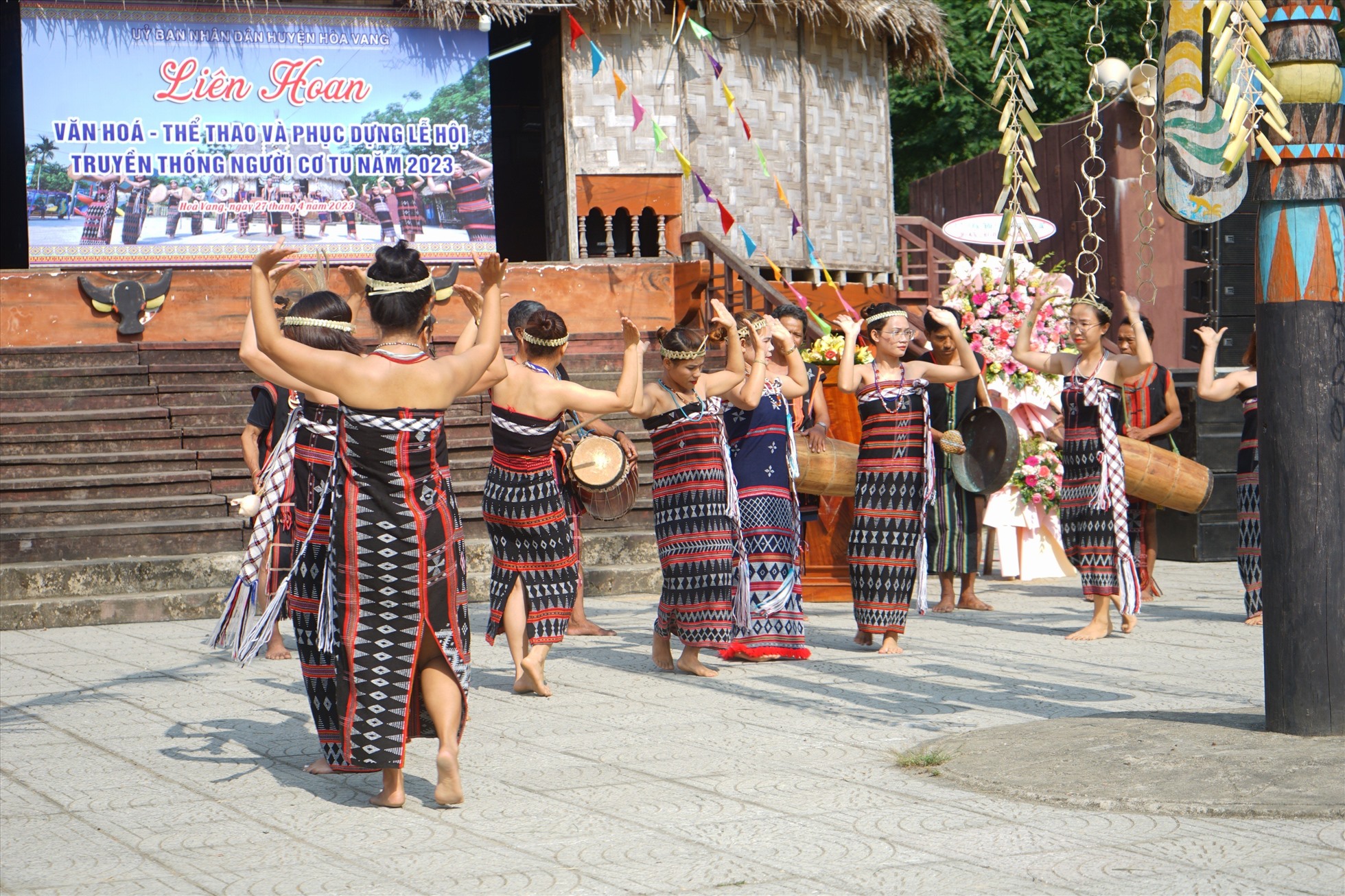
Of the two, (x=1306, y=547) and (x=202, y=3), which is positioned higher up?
(x=202, y=3)

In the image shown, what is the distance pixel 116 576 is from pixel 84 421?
224 centimetres

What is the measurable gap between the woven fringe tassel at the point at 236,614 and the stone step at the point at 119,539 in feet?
17.2

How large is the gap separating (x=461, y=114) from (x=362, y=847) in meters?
12.6

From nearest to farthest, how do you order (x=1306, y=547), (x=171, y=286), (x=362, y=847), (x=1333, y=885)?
(x=1333, y=885)
(x=362, y=847)
(x=1306, y=547)
(x=171, y=286)

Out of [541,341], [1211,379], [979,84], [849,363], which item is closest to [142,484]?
[541,341]

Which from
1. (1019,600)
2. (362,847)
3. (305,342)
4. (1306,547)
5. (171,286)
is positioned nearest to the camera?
(362,847)

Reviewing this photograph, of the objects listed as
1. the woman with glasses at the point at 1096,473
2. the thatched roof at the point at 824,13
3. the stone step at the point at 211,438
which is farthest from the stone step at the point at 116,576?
the thatched roof at the point at 824,13

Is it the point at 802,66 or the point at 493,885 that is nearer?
the point at 493,885

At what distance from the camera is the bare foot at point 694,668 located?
7.56 m

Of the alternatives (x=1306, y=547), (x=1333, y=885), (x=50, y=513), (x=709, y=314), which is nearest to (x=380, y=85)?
(x=709, y=314)

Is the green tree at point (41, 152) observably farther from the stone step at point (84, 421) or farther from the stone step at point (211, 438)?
the stone step at point (211, 438)

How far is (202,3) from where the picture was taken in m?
15.2

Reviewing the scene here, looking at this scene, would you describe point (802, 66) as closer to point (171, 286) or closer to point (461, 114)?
point (461, 114)

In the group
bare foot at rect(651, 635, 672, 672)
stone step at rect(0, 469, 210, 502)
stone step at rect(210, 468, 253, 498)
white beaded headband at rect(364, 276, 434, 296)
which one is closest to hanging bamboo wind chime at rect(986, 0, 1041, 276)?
white beaded headband at rect(364, 276, 434, 296)
